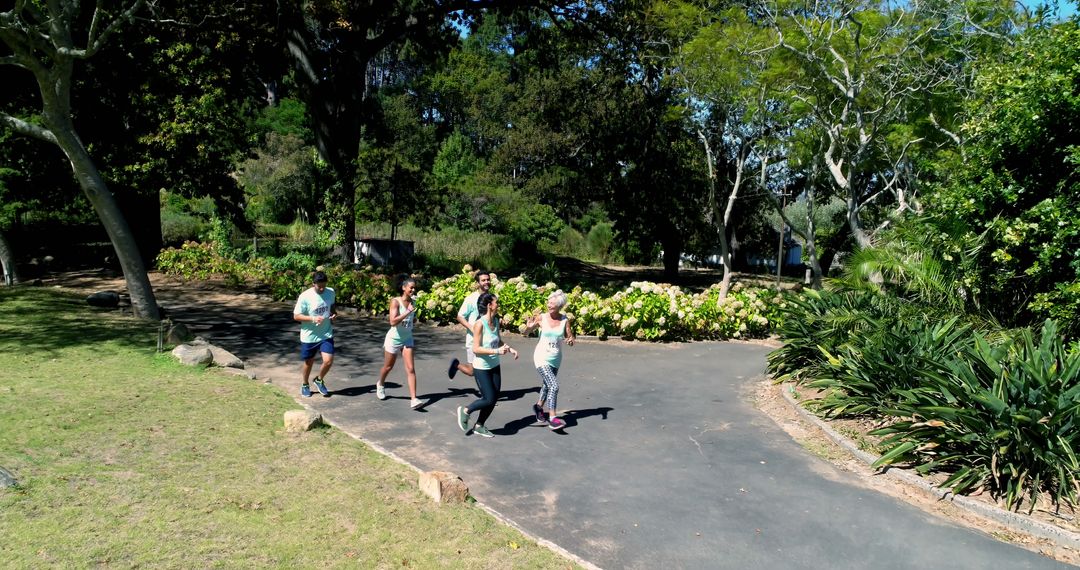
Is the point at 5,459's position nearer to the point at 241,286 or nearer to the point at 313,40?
the point at 241,286

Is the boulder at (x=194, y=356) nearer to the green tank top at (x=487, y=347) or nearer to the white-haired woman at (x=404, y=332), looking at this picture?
the white-haired woman at (x=404, y=332)

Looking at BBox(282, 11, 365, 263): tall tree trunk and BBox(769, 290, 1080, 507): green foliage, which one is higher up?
BBox(282, 11, 365, 263): tall tree trunk

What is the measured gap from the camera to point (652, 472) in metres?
6.82

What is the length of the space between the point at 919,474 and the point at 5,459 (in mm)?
7514

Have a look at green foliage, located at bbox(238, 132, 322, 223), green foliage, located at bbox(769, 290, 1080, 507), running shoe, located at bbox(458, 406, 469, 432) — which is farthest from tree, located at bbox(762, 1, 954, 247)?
green foliage, located at bbox(238, 132, 322, 223)

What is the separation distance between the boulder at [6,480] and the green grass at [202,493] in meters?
0.06

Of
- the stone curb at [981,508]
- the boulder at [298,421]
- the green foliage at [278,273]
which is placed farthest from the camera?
the green foliage at [278,273]

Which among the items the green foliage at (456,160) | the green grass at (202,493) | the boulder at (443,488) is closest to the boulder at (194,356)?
the green grass at (202,493)

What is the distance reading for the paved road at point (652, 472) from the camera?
17.5 ft

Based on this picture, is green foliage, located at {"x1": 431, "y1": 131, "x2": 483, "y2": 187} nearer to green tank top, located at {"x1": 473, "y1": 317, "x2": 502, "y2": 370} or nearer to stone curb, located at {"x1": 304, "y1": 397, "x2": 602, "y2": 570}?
green tank top, located at {"x1": 473, "y1": 317, "x2": 502, "y2": 370}

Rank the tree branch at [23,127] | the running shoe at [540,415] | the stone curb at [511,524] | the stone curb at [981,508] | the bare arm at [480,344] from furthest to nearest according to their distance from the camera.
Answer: the tree branch at [23,127] < the running shoe at [540,415] < the bare arm at [480,344] < the stone curb at [981,508] < the stone curb at [511,524]

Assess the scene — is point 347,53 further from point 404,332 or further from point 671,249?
point 671,249

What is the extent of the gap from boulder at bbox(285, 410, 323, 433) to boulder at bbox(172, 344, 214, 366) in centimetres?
306

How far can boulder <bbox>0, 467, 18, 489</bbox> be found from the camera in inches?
197
